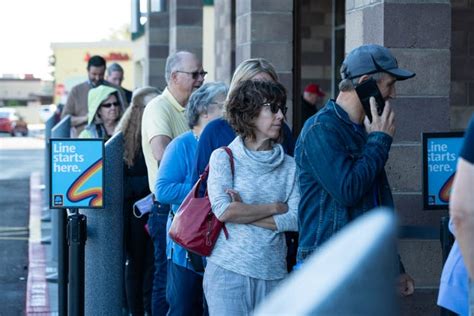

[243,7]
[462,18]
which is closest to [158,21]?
[243,7]

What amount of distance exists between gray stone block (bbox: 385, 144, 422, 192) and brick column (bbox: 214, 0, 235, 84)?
6.65 m

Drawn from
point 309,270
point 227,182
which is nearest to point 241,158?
point 227,182

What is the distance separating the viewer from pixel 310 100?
14781mm

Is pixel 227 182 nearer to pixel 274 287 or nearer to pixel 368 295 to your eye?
pixel 274 287

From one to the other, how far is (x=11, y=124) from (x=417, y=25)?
54.4 m

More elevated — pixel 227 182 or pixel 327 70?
pixel 327 70

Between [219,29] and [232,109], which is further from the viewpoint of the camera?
[219,29]

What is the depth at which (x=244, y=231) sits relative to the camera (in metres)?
5.14

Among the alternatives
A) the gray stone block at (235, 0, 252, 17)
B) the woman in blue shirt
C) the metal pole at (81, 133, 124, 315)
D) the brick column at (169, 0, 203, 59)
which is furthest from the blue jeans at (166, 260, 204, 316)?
the brick column at (169, 0, 203, 59)

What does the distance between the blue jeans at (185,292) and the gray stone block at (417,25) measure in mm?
1852

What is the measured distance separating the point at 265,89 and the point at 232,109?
0.18 metres

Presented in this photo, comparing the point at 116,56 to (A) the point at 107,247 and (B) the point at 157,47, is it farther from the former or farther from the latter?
(A) the point at 107,247

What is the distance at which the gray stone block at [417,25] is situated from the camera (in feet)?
22.0

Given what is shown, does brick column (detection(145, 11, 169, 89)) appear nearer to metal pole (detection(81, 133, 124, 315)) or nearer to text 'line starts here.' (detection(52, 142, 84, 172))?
metal pole (detection(81, 133, 124, 315))
